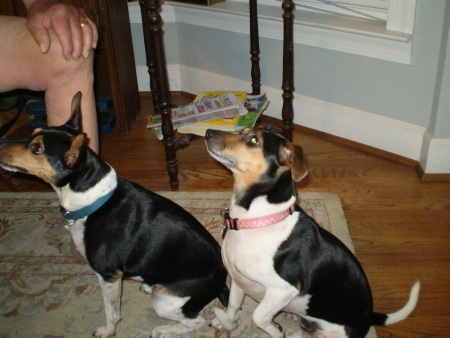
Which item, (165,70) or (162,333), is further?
(165,70)

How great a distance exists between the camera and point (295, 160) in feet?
5.15

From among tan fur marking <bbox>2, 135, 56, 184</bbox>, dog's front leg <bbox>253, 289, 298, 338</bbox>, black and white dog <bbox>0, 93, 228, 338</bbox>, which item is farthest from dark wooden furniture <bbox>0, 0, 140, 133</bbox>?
dog's front leg <bbox>253, 289, 298, 338</bbox>

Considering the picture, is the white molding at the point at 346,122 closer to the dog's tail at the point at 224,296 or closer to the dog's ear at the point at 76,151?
the dog's tail at the point at 224,296

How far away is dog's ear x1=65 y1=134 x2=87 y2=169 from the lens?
156 centimetres

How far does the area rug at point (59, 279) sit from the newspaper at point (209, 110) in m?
0.53

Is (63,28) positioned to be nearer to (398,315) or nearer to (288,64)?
(288,64)

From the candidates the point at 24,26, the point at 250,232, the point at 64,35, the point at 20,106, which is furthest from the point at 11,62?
the point at 20,106

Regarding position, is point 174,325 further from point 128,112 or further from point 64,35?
point 128,112

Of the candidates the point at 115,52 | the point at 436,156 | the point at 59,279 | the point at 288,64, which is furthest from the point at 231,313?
the point at 115,52

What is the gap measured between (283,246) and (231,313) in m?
0.43

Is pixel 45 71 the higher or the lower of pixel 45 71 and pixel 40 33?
the lower

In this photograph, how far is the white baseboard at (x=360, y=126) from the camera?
270 centimetres

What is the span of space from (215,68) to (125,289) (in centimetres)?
200

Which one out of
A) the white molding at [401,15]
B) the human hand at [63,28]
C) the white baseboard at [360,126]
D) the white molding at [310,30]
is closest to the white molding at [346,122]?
the white baseboard at [360,126]
